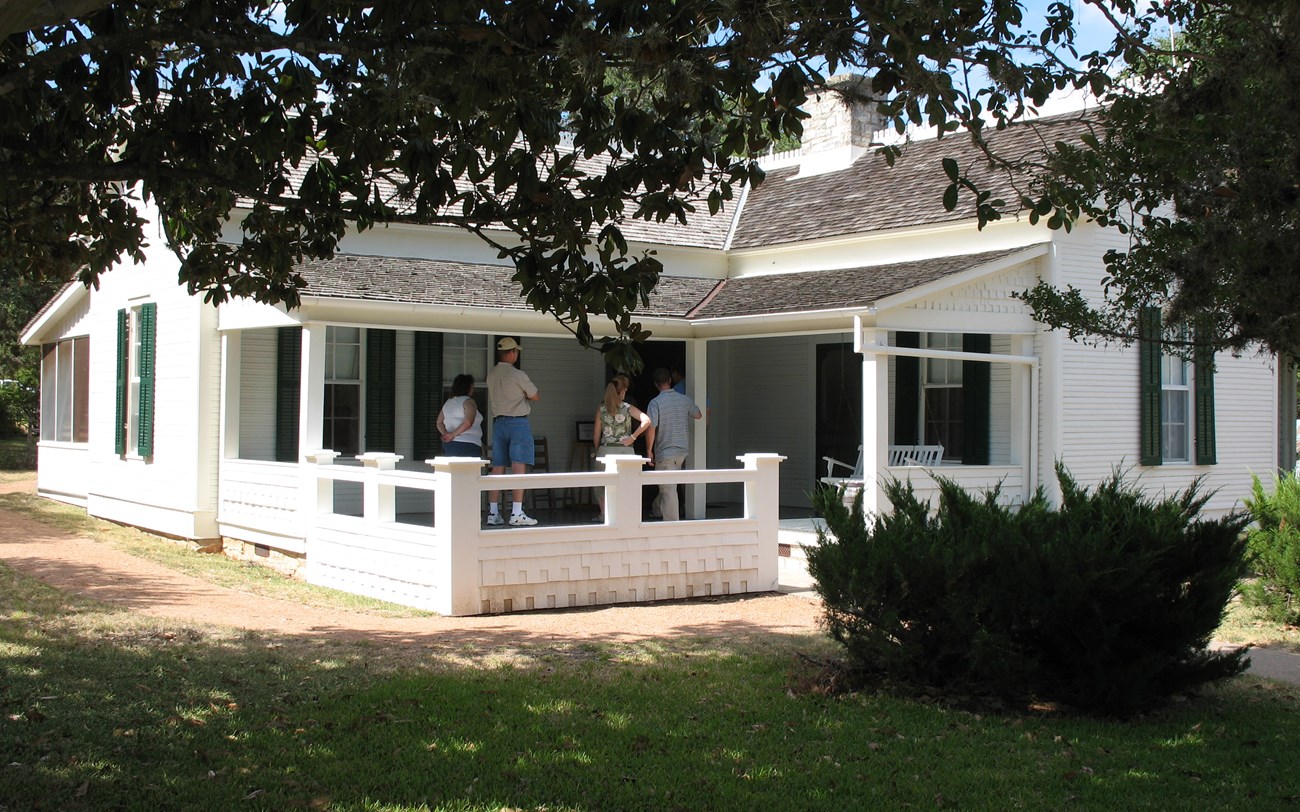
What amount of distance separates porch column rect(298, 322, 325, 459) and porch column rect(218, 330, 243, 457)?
2145mm

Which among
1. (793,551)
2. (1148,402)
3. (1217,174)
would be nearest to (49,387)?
(793,551)

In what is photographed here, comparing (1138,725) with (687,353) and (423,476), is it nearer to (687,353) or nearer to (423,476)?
(423,476)

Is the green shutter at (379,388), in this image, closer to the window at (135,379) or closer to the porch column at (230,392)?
the porch column at (230,392)

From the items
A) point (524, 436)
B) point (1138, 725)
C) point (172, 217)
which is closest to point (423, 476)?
point (524, 436)

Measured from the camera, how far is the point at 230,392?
564 inches

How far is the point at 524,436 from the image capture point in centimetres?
1279

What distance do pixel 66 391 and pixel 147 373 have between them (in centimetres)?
541

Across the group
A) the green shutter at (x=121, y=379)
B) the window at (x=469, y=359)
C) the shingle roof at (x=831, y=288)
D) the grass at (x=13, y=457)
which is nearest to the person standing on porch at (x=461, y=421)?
the shingle roof at (x=831, y=288)

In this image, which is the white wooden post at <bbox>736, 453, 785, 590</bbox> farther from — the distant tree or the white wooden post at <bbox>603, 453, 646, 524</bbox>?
the distant tree

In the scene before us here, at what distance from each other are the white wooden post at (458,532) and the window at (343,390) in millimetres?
5304

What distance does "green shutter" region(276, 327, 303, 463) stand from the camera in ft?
49.0

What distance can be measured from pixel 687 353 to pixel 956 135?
4.82m

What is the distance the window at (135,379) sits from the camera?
1605 cm

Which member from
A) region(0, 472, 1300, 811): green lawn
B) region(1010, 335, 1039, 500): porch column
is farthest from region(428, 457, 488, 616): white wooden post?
region(1010, 335, 1039, 500): porch column
